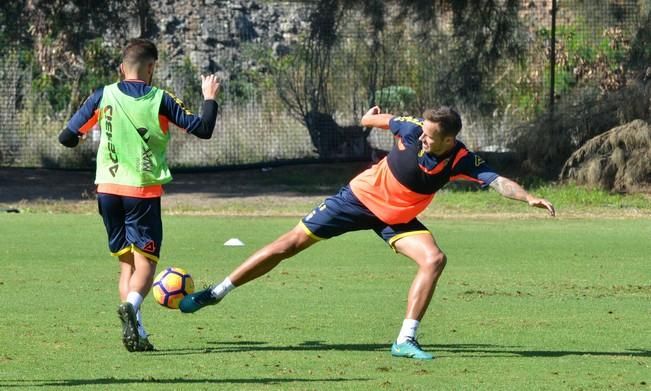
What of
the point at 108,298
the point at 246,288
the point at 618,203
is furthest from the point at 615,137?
the point at 108,298

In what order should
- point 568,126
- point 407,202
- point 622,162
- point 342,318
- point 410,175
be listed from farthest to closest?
point 568,126 → point 622,162 → point 342,318 → point 407,202 → point 410,175

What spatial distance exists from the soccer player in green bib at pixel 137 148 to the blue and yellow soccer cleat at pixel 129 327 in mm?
93

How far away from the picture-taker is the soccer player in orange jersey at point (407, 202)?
27.5ft

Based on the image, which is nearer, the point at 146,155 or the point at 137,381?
the point at 137,381

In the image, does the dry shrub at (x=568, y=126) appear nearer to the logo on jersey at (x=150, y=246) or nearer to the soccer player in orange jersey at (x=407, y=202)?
the soccer player in orange jersey at (x=407, y=202)

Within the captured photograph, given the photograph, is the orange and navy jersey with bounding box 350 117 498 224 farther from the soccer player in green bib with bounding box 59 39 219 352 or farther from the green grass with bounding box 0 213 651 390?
the soccer player in green bib with bounding box 59 39 219 352

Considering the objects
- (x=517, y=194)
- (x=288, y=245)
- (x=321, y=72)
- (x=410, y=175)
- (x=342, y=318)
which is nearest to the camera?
(x=517, y=194)

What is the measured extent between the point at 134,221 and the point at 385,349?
1930 mm

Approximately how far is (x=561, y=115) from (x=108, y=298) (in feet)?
44.7

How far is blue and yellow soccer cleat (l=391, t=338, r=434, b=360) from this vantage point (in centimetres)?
824

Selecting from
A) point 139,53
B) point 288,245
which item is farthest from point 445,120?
point 139,53

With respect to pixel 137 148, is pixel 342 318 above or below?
below

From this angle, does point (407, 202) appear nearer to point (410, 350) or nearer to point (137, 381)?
point (410, 350)

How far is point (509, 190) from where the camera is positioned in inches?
329
